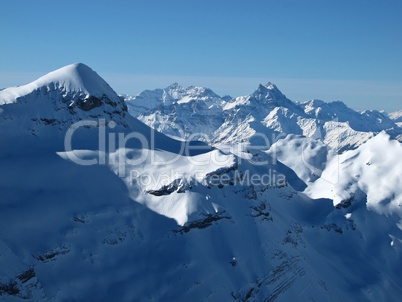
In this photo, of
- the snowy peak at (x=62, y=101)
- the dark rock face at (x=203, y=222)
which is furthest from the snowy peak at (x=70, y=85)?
the dark rock face at (x=203, y=222)

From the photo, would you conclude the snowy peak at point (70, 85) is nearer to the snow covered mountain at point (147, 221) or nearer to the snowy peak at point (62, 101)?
the snowy peak at point (62, 101)

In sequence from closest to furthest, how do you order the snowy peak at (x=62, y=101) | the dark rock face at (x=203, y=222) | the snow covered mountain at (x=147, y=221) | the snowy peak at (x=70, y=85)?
1. the snow covered mountain at (x=147, y=221)
2. the dark rock face at (x=203, y=222)
3. the snowy peak at (x=62, y=101)
4. the snowy peak at (x=70, y=85)

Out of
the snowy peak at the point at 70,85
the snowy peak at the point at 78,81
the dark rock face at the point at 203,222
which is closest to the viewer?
the dark rock face at the point at 203,222

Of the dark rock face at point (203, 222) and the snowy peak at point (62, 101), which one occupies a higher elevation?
the snowy peak at point (62, 101)

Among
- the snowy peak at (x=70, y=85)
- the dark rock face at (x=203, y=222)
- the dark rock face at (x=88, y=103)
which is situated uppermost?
the snowy peak at (x=70, y=85)

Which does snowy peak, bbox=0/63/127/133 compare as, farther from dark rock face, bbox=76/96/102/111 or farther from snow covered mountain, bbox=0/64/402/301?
snow covered mountain, bbox=0/64/402/301

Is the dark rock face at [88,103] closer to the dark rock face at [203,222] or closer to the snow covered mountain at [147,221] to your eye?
the snow covered mountain at [147,221]

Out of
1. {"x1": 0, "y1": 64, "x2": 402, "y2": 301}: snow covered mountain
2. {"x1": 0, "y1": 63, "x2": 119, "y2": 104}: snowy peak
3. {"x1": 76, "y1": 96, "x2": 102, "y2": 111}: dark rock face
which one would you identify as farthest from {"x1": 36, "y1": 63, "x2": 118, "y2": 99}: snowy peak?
{"x1": 76, "y1": 96, "x2": 102, "y2": 111}: dark rock face

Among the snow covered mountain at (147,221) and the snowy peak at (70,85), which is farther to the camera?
the snowy peak at (70,85)

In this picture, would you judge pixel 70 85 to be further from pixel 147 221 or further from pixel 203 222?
pixel 203 222

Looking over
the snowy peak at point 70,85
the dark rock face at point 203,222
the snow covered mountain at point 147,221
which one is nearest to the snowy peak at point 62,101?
the snowy peak at point 70,85
